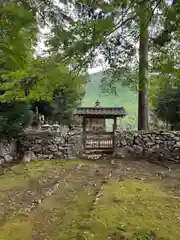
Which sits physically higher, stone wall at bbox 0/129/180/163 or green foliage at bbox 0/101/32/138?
green foliage at bbox 0/101/32/138

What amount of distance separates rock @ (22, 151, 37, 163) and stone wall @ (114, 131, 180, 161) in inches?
114

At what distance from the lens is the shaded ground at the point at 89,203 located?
3.02 m

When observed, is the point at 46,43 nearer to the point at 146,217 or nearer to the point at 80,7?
the point at 80,7

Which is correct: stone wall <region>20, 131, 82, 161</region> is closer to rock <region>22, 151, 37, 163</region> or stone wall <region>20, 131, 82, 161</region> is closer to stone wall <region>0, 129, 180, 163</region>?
stone wall <region>0, 129, 180, 163</region>

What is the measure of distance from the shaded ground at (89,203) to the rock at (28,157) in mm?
1038

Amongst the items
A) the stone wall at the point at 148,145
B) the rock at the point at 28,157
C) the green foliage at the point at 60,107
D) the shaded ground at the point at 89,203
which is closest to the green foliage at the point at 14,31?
the shaded ground at the point at 89,203

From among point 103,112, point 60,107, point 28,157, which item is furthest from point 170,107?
point 28,157

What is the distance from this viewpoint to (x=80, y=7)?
2.95 meters

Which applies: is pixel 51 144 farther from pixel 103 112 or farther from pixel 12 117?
pixel 103 112

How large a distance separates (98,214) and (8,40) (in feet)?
8.83

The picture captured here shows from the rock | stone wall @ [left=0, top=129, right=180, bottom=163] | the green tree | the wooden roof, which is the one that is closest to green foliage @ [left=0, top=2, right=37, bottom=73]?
the green tree

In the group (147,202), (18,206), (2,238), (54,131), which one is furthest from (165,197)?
(54,131)

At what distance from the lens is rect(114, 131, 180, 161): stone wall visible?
27.0ft

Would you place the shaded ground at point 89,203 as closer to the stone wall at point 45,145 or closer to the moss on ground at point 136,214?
the moss on ground at point 136,214
